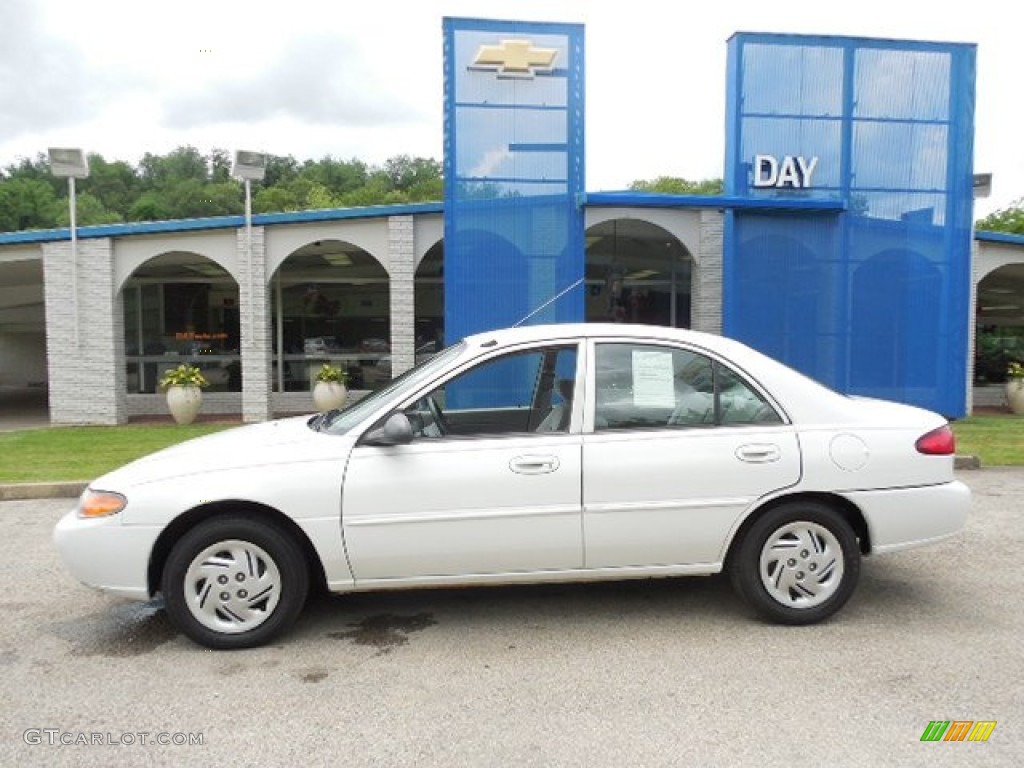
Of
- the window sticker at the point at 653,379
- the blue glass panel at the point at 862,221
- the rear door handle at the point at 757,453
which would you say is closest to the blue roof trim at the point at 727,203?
the blue glass panel at the point at 862,221

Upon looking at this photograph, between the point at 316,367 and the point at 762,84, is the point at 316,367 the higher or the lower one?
the lower one

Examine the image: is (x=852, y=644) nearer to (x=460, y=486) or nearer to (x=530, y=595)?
(x=530, y=595)

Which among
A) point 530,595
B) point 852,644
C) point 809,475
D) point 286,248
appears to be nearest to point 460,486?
point 530,595

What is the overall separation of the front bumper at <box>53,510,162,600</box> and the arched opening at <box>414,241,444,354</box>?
520 inches

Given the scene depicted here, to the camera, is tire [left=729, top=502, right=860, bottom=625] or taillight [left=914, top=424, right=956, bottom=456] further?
taillight [left=914, top=424, right=956, bottom=456]

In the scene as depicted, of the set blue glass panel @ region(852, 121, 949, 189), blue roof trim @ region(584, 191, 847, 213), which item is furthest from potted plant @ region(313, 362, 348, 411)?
blue glass panel @ region(852, 121, 949, 189)

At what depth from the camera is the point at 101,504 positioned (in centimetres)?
Answer: 410

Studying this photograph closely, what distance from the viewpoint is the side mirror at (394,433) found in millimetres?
4023

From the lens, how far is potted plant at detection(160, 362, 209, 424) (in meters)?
14.2

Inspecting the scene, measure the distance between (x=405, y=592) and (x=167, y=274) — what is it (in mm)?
14546

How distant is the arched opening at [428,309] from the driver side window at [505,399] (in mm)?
12455

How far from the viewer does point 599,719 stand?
3.34m

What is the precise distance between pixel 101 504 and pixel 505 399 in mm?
2290

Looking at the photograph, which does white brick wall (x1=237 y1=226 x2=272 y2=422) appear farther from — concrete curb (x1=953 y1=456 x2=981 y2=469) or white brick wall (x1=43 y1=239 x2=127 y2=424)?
concrete curb (x1=953 y1=456 x2=981 y2=469)
